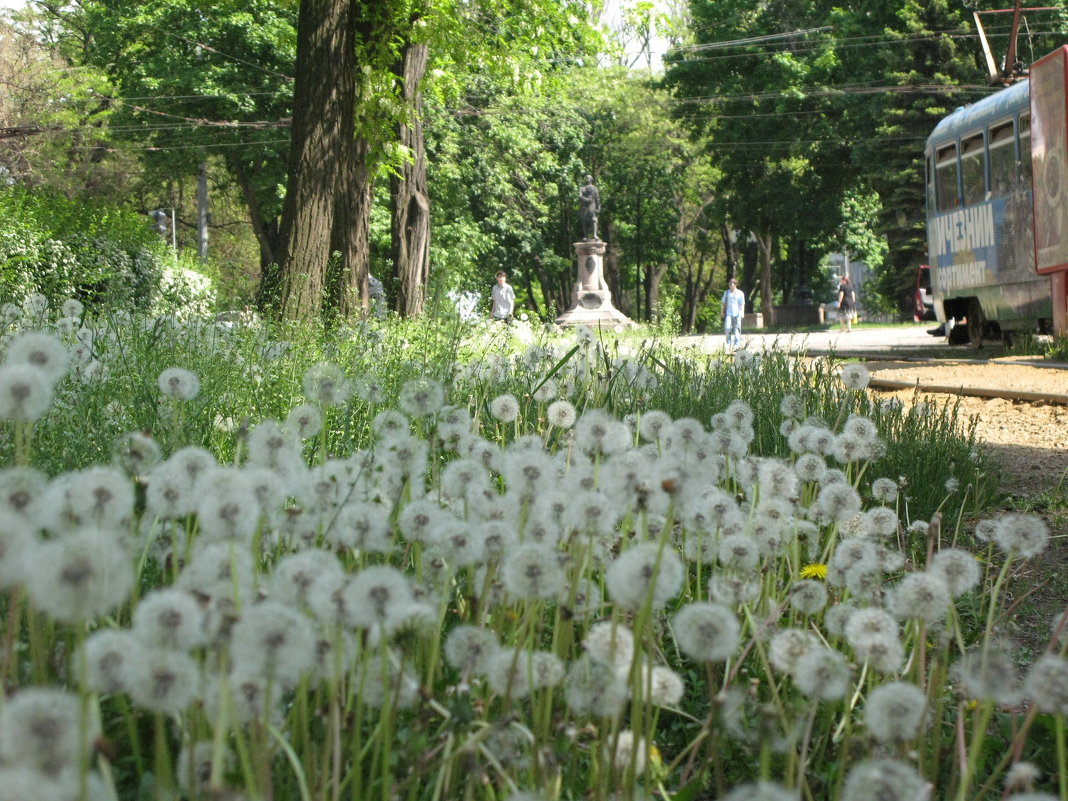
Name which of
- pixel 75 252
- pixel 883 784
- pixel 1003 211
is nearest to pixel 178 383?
pixel 883 784

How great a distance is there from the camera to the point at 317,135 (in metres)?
11.6

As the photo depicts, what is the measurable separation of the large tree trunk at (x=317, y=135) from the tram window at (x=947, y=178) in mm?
11696

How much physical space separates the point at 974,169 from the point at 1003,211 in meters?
1.56

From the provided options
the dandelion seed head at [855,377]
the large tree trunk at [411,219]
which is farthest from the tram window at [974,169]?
the dandelion seed head at [855,377]

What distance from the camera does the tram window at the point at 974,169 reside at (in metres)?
18.3

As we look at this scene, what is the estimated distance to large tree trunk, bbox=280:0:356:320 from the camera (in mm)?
11367

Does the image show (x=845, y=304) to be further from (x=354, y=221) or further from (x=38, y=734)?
(x=38, y=734)

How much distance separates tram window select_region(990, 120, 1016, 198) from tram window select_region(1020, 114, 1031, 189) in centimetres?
30

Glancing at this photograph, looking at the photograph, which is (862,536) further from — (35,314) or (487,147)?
(487,147)

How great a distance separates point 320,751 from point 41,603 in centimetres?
82

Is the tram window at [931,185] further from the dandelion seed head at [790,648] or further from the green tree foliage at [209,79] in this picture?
the dandelion seed head at [790,648]

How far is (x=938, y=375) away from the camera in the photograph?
1366 cm

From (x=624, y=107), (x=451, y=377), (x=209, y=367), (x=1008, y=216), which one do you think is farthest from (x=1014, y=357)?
(x=624, y=107)

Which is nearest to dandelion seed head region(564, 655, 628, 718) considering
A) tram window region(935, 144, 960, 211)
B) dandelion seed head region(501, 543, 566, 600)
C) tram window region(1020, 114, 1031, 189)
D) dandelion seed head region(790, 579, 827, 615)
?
dandelion seed head region(501, 543, 566, 600)
